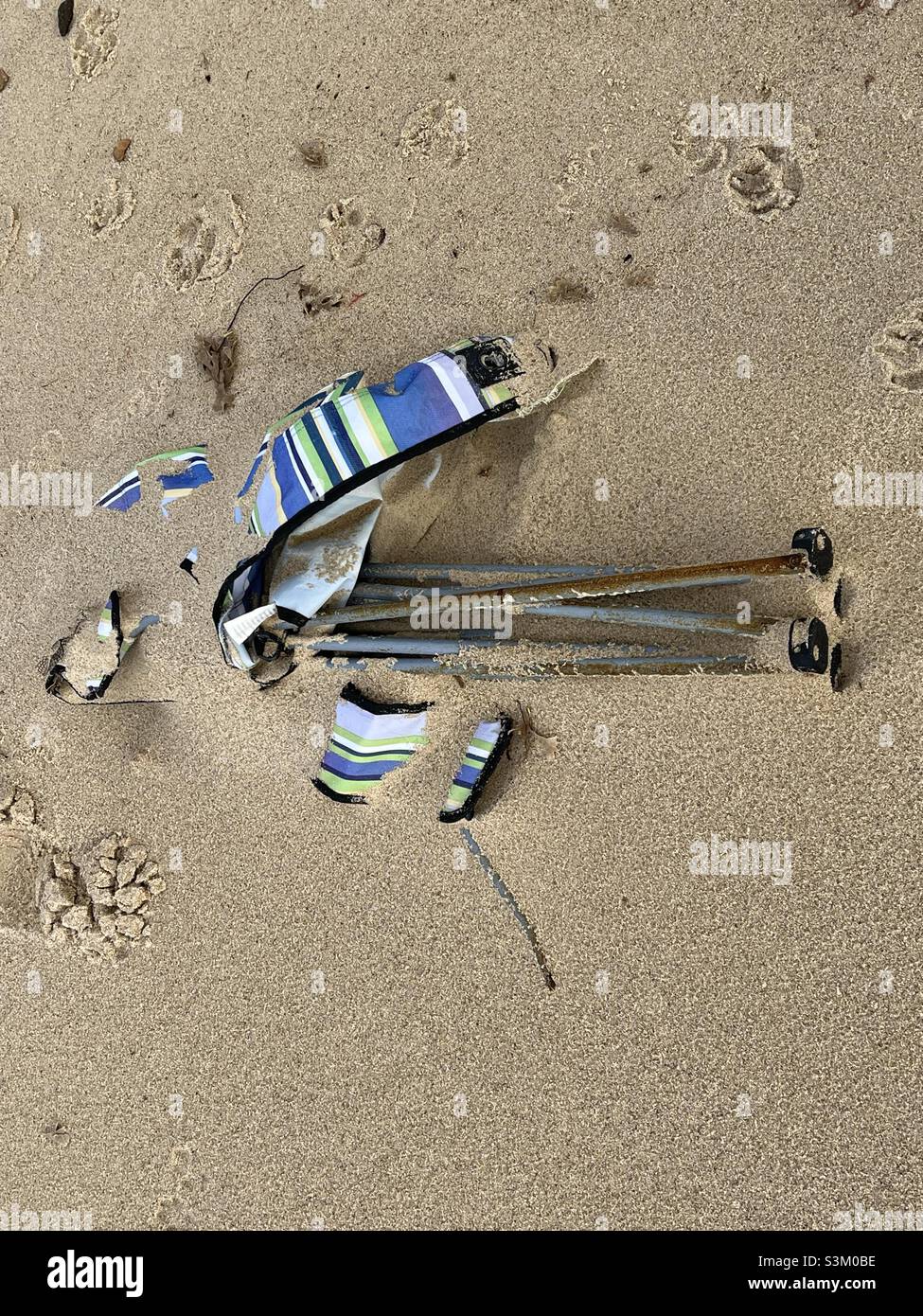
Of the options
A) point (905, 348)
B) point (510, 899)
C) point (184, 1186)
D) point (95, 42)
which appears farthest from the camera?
point (95, 42)

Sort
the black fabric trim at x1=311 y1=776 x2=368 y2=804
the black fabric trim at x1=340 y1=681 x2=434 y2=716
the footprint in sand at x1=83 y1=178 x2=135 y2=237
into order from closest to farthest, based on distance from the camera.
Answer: the black fabric trim at x1=340 y1=681 x2=434 y2=716, the black fabric trim at x1=311 y1=776 x2=368 y2=804, the footprint in sand at x1=83 y1=178 x2=135 y2=237

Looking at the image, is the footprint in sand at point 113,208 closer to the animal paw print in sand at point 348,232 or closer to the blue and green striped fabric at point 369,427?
the animal paw print in sand at point 348,232

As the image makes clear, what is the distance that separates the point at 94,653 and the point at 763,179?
2.43 metres

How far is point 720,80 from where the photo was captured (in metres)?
2.64

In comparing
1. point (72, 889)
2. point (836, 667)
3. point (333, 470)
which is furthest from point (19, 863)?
point (836, 667)

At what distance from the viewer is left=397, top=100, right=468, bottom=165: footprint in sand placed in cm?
282

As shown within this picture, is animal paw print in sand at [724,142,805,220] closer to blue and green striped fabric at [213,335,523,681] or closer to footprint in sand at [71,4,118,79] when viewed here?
blue and green striped fabric at [213,335,523,681]

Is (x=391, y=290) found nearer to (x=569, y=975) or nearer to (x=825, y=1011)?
(x=569, y=975)

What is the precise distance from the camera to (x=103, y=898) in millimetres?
2932

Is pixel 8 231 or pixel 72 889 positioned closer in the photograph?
pixel 72 889

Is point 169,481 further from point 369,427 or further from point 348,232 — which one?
point 348,232

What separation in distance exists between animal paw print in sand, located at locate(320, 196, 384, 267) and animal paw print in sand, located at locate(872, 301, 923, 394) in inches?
61.5

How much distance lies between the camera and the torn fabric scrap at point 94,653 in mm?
2695

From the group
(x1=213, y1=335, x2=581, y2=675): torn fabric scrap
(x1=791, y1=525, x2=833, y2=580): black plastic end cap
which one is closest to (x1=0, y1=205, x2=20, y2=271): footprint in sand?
(x1=213, y1=335, x2=581, y2=675): torn fabric scrap
